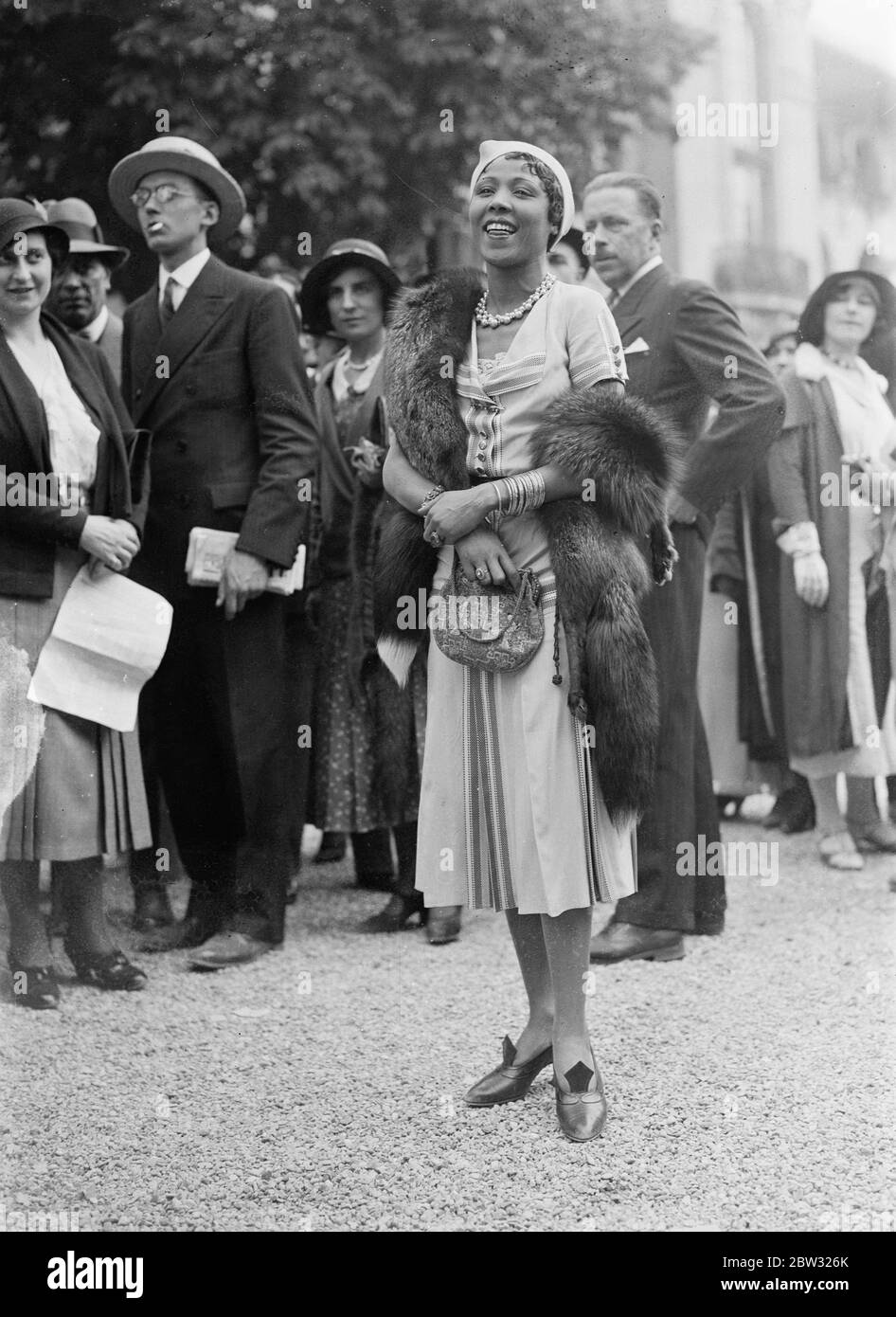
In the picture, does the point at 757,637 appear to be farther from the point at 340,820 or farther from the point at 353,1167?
the point at 353,1167

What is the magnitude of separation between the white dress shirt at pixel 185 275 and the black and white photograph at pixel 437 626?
0.03m

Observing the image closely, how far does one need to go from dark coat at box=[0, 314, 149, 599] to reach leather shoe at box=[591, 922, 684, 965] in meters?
1.85

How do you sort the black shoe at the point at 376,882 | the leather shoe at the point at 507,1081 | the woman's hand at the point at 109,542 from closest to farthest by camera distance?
the leather shoe at the point at 507,1081
the woman's hand at the point at 109,542
the black shoe at the point at 376,882

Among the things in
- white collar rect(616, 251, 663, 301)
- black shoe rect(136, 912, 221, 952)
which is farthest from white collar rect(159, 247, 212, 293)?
black shoe rect(136, 912, 221, 952)

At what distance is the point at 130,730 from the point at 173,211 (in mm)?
1548

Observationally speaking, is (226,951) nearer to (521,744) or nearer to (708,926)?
(708,926)

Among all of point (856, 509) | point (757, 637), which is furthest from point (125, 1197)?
point (757, 637)

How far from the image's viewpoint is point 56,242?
426cm

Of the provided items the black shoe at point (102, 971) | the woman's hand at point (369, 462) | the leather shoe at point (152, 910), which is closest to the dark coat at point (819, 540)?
the woman's hand at point (369, 462)

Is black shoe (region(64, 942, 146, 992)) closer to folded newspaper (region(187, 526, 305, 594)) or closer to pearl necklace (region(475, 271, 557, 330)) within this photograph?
folded newspaper (region(187, 526, 305, 594))

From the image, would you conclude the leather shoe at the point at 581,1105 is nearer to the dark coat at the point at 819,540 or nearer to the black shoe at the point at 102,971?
the black shoe at the point at 102,971

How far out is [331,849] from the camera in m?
6.07

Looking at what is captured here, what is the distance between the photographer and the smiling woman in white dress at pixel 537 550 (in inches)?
129
